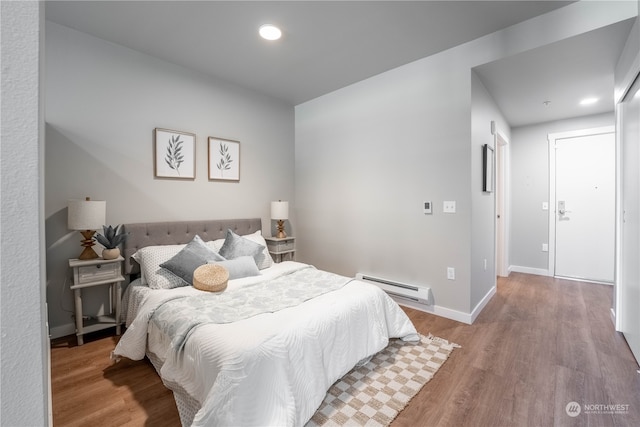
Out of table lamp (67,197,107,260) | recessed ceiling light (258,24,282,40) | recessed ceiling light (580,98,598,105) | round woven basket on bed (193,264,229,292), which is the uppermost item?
recessed ceiling light (258,24,282,40)

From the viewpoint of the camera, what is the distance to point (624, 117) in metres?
2.47

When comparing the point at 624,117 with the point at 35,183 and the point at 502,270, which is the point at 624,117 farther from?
the point at 35,183

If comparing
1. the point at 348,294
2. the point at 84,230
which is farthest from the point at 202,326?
the point at 84,230

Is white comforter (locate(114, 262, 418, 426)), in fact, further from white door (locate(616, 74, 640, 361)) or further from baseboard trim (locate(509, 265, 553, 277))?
baseboard trim (locate(509, 265, 553, 277))

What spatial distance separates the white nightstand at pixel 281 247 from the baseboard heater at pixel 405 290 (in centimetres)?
118

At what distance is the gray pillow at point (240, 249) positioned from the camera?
9.33 ft

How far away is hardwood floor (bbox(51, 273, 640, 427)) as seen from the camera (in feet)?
5.22

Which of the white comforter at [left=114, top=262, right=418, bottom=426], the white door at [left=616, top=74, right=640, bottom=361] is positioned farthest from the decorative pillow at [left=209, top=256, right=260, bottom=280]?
the white door at [left=616, top=74, right=640, bottom=361]

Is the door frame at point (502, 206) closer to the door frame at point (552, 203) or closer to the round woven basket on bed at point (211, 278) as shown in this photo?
the door frame at point (552, 203)

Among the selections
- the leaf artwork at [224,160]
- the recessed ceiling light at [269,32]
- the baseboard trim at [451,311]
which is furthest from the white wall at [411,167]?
the recessed ceiling light at [269,32]

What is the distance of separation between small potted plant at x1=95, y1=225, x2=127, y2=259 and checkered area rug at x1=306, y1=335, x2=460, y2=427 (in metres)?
2.15

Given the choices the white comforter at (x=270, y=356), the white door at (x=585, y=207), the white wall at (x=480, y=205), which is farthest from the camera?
the white door at (x=585, y=207)

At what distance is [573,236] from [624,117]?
252 centimetres

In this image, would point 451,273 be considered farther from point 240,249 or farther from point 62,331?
point 62,331
